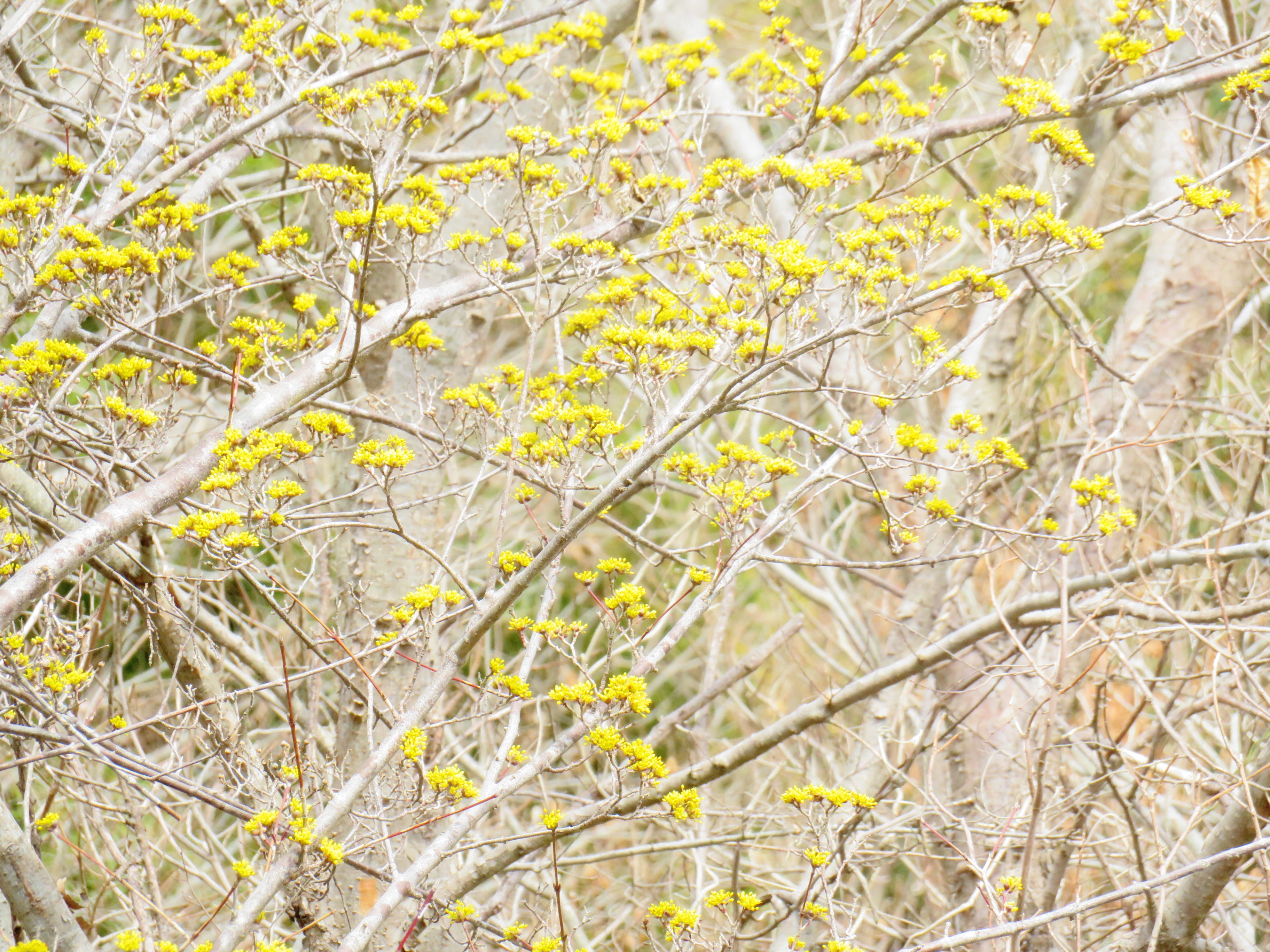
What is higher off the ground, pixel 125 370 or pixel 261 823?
pixel 125 370

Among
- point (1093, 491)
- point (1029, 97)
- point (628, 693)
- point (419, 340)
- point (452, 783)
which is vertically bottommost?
point (452, 783)

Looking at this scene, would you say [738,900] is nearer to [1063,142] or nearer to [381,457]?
[381,457]

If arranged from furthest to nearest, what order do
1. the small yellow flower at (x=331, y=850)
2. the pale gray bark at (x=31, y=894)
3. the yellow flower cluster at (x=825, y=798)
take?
1. the pale gray bark at (x=31, y=894)
2. the yellow flower cluster at (x=825, y=798)
3. the small yellow flower at (x=331, y=850)

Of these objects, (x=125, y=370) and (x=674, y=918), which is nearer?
(x=674, y=918)

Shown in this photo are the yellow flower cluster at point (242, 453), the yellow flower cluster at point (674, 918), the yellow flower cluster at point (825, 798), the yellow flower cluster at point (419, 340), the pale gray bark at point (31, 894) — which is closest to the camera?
the yellow flower cluster at point (242, 453)

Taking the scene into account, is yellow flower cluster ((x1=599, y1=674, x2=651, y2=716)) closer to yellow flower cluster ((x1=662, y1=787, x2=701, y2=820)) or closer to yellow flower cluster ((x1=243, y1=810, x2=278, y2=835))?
yellow flower cluster ((x1=662, y1=787, x2=701, y2=820))

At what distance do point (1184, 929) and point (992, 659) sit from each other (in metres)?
1.42

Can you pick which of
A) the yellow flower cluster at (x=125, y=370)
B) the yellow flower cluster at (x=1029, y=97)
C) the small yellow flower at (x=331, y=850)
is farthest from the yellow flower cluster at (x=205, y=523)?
the yellow flower cluster at (x=1029, y=97)

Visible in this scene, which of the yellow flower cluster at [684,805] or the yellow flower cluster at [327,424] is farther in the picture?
the yellow flower cluster at [327,424]

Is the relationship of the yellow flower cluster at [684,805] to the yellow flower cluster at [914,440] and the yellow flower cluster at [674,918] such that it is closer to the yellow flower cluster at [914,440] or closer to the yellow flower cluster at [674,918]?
the yellow flower cluster at [674,918]

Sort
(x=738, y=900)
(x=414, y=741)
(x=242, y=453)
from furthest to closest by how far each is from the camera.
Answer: (x=738, y=900)
(x=414, y=741)
(x=242, y=453)

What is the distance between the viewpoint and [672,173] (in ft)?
16.7

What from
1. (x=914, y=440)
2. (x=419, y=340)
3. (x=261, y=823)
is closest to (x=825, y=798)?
(x=914, y=440)

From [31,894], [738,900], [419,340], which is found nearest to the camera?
[738,900]
